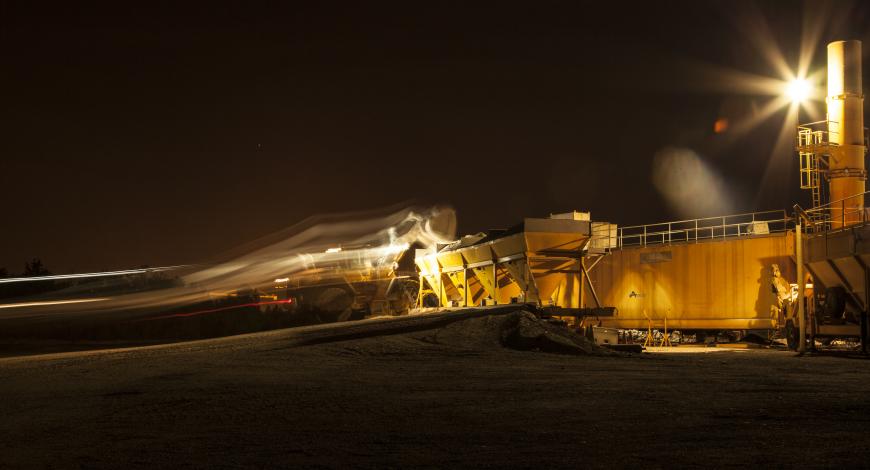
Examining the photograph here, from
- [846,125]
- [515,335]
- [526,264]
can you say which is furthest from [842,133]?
[515,335]

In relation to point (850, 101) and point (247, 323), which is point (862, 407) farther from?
point (247, 323)

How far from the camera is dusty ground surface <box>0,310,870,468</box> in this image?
23.6 ft

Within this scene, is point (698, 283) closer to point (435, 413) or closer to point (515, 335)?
point (515, 335)

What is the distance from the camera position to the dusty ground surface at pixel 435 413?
7.18 metres

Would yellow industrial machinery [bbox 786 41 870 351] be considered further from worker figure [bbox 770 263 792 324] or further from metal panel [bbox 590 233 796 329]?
metal panel [bbox 590 233 796 329]

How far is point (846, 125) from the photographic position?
28828 mm

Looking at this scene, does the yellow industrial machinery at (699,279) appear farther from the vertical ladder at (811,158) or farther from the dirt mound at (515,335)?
the dirt mound at (515,335)

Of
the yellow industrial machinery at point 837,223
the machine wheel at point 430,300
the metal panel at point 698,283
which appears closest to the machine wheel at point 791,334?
the yellow industrial machinery at point 837,223

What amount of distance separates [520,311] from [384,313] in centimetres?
2185

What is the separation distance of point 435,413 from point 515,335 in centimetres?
944

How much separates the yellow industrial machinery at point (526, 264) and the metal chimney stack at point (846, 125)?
28.8 feet

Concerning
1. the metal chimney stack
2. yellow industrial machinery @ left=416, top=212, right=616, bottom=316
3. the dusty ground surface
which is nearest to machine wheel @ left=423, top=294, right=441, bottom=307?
yellow industrial machinery @ left=416, top=212, right=616, bottom=316

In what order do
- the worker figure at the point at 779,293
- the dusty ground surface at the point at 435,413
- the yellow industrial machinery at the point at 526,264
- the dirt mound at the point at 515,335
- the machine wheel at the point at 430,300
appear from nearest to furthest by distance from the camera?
the dusty ground surface at the point at 435,413, the dirt mound at the point at 515,335, the yellow industrial machinery at the point at 526,264, the worker figure at the point at 779,293, the machine wheel at the point at 430,300

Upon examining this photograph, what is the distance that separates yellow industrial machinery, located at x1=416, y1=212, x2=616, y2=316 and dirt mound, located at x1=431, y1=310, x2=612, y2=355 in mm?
→ 3669
